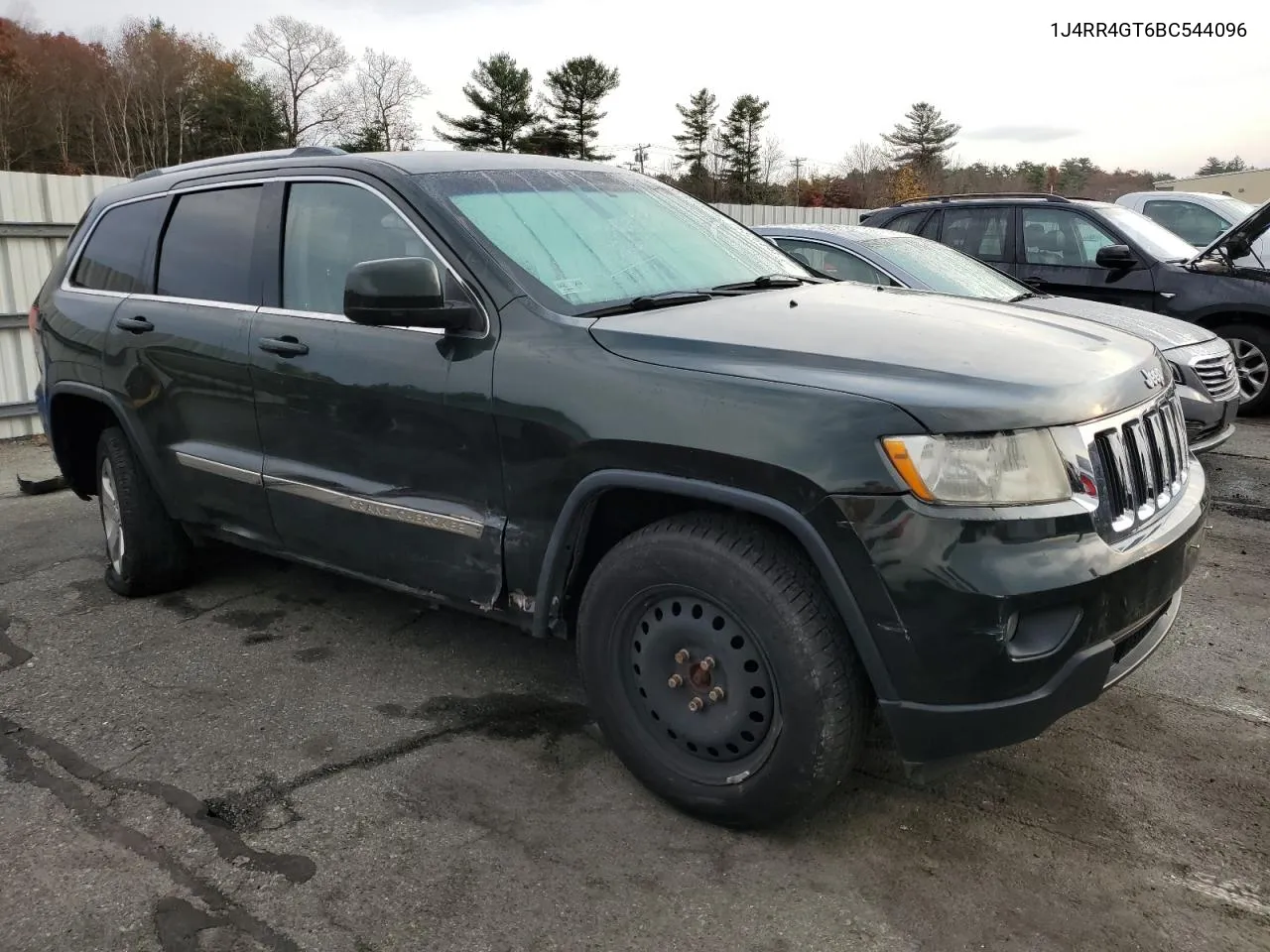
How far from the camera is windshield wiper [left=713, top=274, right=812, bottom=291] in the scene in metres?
3.37

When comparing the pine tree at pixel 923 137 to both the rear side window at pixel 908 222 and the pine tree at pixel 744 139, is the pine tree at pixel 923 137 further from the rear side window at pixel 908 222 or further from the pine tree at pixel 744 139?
the rear side window at pixel 908 222

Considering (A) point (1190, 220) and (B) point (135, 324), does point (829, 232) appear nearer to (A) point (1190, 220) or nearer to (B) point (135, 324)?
(B) point (135, 324)

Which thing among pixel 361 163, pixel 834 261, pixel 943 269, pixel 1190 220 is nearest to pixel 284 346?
pixel 361 163

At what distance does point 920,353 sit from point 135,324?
3267 mm

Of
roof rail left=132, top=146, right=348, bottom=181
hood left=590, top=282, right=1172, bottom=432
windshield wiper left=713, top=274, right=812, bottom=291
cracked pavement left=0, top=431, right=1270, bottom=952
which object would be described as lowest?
cracked pavement left=0, top=431, right=1270, bottom=952

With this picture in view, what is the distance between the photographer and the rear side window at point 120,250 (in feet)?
14.1

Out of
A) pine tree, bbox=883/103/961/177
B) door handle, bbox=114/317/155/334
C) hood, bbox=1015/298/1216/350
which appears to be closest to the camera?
door handle, bbox=114/317/155/334

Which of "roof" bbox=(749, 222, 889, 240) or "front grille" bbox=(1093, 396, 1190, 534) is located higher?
"roof" bbox=(749, 222, 889, 240)

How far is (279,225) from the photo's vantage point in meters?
3.67

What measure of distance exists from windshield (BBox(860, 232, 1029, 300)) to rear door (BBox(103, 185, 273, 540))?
4069 mm

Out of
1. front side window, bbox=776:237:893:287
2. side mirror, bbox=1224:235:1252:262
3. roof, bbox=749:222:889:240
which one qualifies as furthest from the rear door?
side mirror, bbox=1224:235:1252:262

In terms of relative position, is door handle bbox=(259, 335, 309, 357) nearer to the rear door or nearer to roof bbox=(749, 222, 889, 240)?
the rear door

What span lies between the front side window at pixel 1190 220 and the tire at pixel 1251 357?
4.39m

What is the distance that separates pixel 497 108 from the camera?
54844 mm
